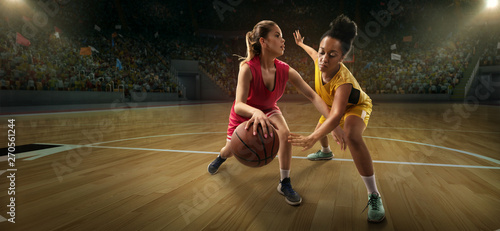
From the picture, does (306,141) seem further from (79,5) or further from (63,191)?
(79,5)

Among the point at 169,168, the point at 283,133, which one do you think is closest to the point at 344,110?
the point at 283,133

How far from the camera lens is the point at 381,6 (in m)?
24.1

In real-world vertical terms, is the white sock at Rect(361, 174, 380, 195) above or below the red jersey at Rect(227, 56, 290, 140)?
below

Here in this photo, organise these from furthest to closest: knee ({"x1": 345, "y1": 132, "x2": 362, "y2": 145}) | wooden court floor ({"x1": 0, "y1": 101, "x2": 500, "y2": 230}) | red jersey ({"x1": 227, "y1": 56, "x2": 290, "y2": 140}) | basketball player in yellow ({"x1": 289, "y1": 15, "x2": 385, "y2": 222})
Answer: red jersey ({"x1": 227, "y1": 56, "x2": 290, "y2": 140}) → knee ({"x1": 345, "y1": 132, "x2": 362, "y2": 145}) → basketball player in yellow ({"x1": 289, "y1": 15, "x2": 385, "y2": 222}) → wooden court floor ({"x1": 0, "y1": 101, "x2": 500, "y2": 230})

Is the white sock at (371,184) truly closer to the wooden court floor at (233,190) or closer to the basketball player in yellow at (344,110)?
the basketball player in yellow at (344,110)

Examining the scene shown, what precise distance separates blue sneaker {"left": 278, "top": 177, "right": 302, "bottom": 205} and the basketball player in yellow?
388 mm

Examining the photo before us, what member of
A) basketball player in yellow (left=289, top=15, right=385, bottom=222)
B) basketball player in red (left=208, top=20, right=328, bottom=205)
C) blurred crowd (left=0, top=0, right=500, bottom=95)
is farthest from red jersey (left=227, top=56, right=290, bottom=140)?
blurred crowd (left=0, top=0, right=500, bottom=95)

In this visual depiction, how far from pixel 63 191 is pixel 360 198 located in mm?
2165

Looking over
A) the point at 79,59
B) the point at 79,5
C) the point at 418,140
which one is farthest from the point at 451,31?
the point at 79,5

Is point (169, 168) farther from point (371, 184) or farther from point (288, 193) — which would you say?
point (371, 184)

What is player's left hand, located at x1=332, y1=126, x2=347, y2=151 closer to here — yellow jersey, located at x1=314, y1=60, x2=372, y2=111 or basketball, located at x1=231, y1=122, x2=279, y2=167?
yellow jersey, located at x1=314, y1=60, x2=372, y2=111

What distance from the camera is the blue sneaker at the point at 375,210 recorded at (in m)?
1.64

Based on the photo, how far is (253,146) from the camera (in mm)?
1950

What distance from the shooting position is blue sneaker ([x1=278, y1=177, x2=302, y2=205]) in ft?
6.23
